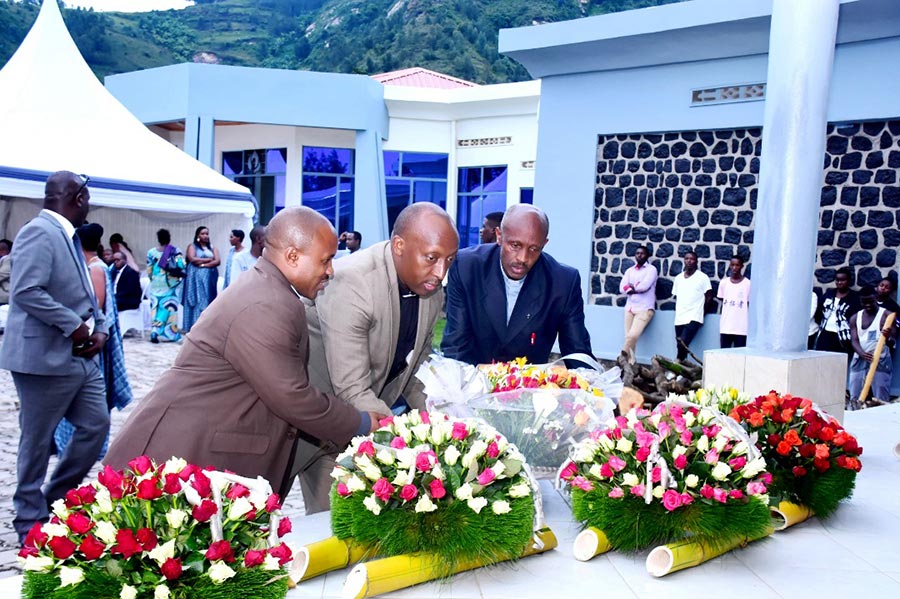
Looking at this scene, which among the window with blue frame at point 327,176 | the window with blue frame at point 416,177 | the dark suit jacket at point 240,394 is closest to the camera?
the dark suit jacket at point 240,394

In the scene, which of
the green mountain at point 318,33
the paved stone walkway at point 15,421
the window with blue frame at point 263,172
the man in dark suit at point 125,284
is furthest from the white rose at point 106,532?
the green mountain at point 318,33

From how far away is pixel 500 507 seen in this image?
2.04 metres

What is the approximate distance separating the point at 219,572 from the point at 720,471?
4.24 ft

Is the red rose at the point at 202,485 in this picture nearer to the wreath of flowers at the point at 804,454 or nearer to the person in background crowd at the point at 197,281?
the wreath of flowers at the point at 804,454

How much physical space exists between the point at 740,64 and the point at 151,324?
935 centimetres

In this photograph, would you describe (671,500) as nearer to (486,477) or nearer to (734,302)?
(486,477)

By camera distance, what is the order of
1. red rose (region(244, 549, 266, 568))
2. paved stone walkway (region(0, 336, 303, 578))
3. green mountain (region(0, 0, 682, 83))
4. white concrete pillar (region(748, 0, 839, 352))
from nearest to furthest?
red rose (region(244, 549, 266, 568)) → paved stone walkway (region(0, 336, 303, 578)) → white concrete pillar (region(748, 0, 839, 352)) → green mountain (region(0, 0, 682, 83))

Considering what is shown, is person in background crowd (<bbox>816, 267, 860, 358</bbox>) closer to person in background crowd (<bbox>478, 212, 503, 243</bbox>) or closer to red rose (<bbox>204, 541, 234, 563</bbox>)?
person in background crowd (<bbox>478, 212, 503, 243</bbox>)

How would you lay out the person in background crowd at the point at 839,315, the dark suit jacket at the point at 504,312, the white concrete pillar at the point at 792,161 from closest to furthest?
the dark suit jacket at the point at 504,312 < the white concrete pillar at the point at 792,161 < the person in background crowd at the point at 839,315

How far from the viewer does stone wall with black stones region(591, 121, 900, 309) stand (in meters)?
10.0

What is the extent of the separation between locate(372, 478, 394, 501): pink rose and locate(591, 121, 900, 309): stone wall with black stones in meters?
9.25

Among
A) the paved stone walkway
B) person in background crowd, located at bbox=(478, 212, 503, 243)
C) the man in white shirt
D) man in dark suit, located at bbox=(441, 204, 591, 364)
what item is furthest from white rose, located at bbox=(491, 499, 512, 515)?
the man in white shirt

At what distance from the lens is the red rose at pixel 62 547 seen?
4.94 ft

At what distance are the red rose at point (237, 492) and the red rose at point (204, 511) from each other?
76mm
